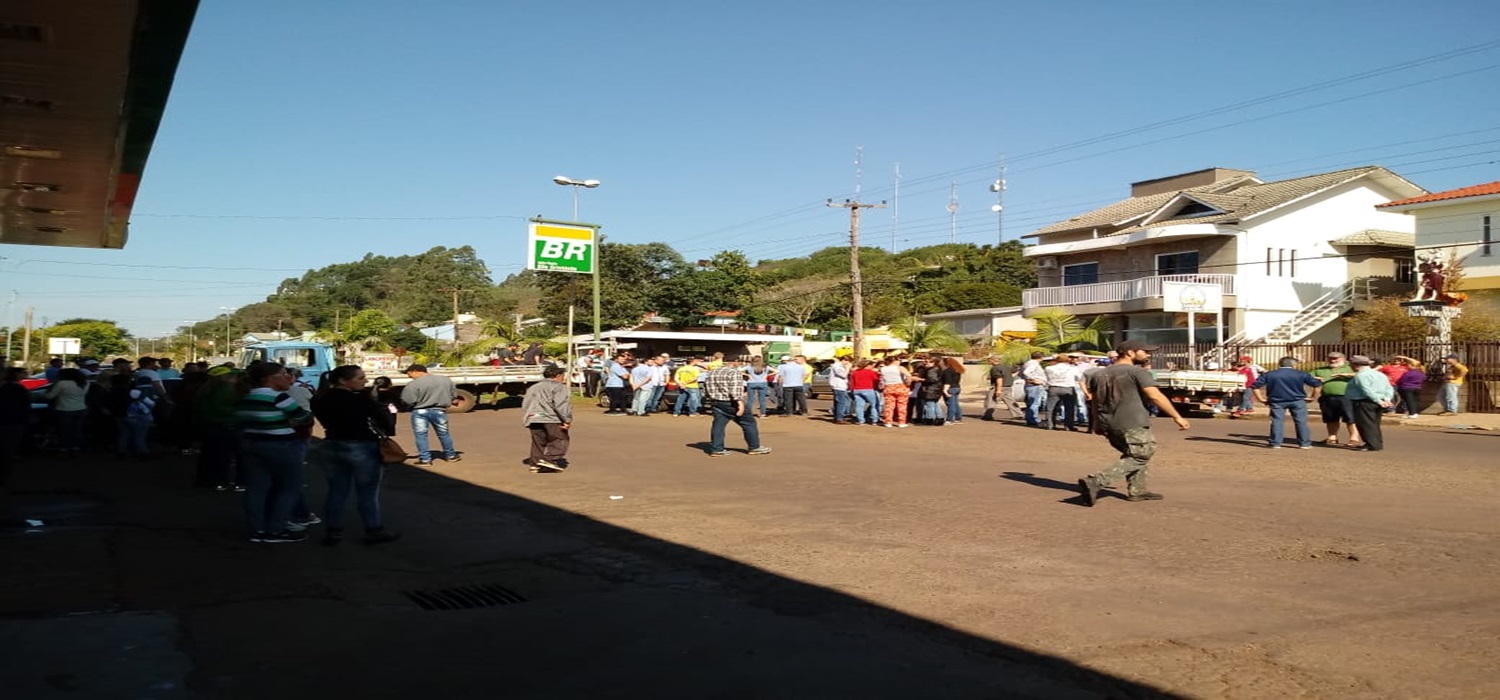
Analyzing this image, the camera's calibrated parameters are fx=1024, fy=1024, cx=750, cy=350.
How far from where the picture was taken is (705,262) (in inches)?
2534

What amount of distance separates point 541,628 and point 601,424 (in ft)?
53.9

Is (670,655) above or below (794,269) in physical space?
below

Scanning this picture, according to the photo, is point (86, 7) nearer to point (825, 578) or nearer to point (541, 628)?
point (541, 628)

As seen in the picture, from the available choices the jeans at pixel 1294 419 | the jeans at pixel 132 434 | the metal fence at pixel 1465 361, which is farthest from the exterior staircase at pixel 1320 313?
the jeans at pixel 132 434

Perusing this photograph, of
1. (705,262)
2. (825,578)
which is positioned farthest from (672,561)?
(705,262)

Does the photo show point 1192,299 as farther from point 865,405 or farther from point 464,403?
point 464,403

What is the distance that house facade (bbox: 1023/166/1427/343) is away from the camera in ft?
119

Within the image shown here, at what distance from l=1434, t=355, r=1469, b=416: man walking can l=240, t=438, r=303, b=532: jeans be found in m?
24.6

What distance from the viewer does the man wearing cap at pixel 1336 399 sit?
49.8ft

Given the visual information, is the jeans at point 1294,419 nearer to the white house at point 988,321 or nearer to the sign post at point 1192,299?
the sign post at point 1192,299

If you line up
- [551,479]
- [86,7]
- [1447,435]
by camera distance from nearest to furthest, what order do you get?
1. [86,7]
2. [551,479]
3. [1447,435]

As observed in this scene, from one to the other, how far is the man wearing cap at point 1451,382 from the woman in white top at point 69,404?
26.9 m

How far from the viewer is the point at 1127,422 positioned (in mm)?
10039

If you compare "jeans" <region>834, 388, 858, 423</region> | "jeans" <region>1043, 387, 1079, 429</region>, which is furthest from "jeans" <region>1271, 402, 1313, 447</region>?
"jeans" <region>834, 388, 858, 423</region>
